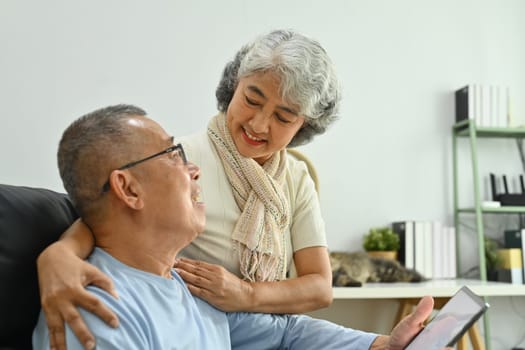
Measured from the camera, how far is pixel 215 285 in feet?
4.58

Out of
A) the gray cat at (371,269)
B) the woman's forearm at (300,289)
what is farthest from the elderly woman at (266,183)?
the gray cat at (371,269)

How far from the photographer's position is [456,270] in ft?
12.0

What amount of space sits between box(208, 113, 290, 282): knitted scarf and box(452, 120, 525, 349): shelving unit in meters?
2.12

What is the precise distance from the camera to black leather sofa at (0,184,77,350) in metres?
1.08

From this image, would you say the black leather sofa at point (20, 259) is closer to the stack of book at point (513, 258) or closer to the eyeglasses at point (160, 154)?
the eyeglasses at point (160, 154)

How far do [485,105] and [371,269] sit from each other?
116 cm

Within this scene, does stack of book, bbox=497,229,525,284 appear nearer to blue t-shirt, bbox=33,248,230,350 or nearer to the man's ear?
blue t-shirt, bbox=33,248,230,350

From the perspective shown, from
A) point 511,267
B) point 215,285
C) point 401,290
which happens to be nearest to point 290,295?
point 215,285

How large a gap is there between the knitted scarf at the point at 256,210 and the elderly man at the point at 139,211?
0.29 m

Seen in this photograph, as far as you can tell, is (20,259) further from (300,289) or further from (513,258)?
(513,258)

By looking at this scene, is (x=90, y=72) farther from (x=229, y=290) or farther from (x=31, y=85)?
(x=229, y=290)

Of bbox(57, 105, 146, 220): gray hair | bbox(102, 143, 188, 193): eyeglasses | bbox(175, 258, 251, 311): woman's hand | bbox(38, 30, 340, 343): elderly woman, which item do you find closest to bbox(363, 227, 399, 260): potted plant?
bbox(38, 30, 340, 343): elderly woman

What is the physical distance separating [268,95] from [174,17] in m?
2.08

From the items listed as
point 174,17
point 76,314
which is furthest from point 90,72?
point 76,314
